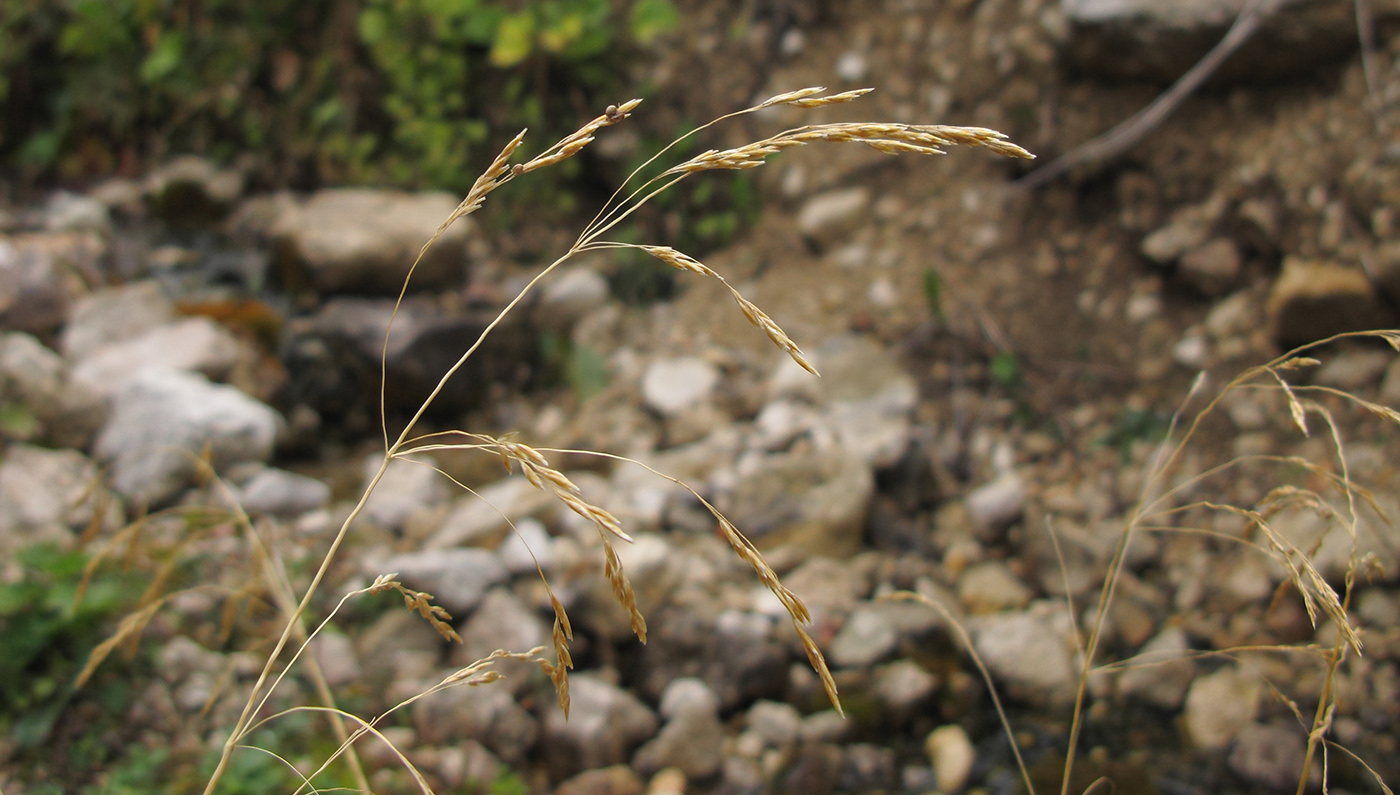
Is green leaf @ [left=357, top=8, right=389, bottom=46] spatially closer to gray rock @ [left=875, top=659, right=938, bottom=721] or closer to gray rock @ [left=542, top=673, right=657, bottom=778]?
gray rock @ [left=542, top=673, right=657, bottom=778]

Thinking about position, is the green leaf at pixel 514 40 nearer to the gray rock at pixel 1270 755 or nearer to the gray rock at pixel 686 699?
the gray rock at pixel 686 699

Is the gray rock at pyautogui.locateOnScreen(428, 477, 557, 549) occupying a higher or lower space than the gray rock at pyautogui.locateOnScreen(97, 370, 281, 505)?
lower

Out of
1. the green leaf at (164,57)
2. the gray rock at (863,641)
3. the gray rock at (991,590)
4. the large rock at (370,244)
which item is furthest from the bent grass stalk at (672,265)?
the green leaf at (164,57)

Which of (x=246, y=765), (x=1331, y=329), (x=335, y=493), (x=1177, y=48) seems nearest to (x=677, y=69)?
(x=1177, y=48)

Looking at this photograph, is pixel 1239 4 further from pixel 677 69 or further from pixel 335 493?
pixel 335 493

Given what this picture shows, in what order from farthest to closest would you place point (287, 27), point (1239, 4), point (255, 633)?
point (287, 27) → point (1239, 4) → point (255, 633)

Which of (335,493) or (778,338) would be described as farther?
(335,493)

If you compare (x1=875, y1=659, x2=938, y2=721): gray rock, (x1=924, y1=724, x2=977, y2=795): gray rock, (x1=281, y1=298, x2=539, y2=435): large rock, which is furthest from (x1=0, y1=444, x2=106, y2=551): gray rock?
(x1=924, y1=724, x2=977, y2=795): gray rock
